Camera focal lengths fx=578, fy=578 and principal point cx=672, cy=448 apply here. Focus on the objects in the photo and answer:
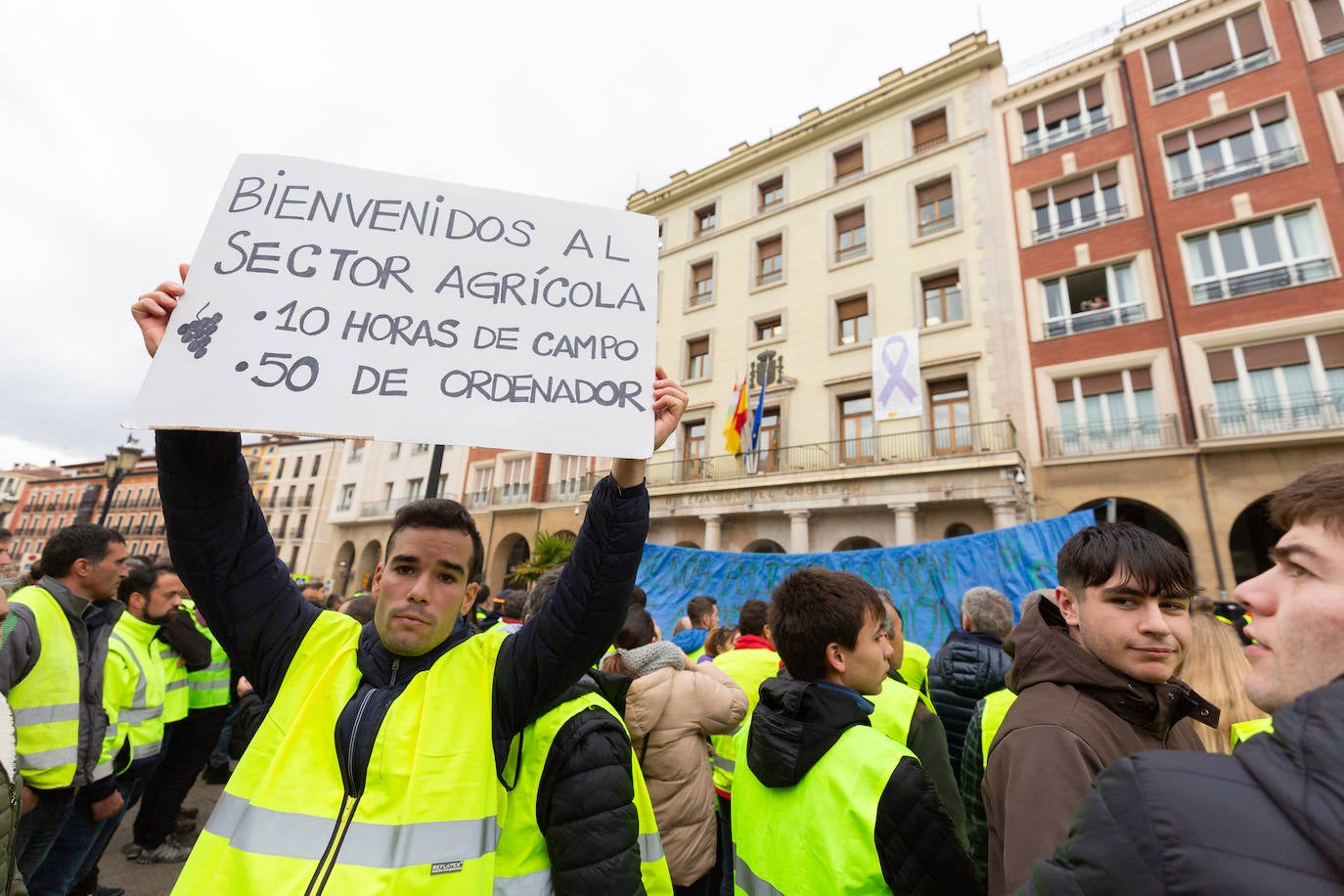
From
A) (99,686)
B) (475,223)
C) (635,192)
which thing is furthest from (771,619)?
(635,192)

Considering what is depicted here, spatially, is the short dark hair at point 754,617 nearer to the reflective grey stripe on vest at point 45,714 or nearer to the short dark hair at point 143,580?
the reflective grey stripe on vest at point 45,714

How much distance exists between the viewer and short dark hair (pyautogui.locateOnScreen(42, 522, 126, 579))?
2938 mm

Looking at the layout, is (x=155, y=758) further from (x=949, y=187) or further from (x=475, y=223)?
(x=949, y=187)

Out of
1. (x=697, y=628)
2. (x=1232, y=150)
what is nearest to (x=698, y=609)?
(x=697, y=628)

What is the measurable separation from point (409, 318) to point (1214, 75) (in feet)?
63.3

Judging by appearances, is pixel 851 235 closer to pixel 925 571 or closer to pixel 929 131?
pixel 929 131

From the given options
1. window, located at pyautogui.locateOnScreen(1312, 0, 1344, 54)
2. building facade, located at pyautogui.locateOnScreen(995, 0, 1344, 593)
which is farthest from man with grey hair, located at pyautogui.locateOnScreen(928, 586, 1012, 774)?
window, located at pyautogui.locateOnScreen(1312, 0, 1344, 54)

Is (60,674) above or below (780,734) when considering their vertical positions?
below

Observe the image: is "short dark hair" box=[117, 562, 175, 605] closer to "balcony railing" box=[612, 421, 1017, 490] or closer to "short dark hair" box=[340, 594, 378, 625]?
"short dark hair" box=[340, 594, 378, 625]

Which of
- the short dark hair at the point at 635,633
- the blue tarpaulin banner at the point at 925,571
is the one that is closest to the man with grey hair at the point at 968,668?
the short dark hair at the point at 635,633

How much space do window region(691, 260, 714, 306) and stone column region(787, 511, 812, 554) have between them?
904 cm

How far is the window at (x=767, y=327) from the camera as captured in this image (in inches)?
727

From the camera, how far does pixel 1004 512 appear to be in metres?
Result: 12.4

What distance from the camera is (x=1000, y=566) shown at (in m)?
8.42
